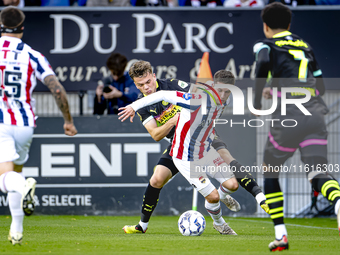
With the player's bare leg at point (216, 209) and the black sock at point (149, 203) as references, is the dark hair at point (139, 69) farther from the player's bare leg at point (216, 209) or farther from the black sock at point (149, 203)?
the player's bare leg at point (216, 209)

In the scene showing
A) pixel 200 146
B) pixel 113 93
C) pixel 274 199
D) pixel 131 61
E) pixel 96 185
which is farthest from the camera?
pixel 96 185

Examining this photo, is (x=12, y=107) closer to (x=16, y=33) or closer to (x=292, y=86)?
(x=16, y=33)

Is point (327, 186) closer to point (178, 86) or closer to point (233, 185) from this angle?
point (233, 185)

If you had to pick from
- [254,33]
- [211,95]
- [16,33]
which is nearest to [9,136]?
[16,33]

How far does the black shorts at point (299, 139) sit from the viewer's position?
430 cm

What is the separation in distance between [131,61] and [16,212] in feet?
17.1

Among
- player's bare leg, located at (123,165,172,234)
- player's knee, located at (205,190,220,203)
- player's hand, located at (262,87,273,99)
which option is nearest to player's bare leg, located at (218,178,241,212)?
player's knee, located at (205,190,220,203)

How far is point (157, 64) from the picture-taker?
938 centimetres

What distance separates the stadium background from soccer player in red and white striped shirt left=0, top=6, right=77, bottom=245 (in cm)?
462

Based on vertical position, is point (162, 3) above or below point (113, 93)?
above

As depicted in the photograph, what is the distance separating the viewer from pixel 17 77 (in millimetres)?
4695

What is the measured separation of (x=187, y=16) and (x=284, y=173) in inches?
132

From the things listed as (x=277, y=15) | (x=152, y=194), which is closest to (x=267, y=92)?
(x=277, y=15)

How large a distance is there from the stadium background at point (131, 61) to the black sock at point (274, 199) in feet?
17.2
